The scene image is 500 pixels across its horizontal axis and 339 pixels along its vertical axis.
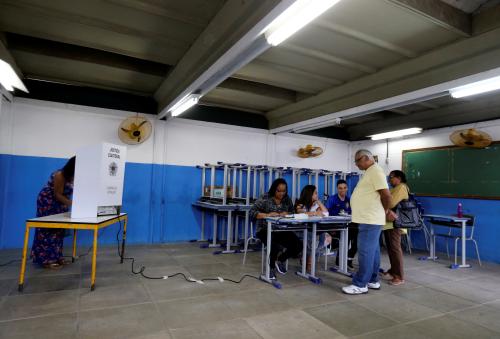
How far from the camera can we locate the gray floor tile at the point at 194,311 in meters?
2.52

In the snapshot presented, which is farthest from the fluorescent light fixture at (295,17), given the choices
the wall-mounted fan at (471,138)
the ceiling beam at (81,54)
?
the wall-mounted fan at (471,138)

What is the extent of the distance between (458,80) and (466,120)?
2869mm

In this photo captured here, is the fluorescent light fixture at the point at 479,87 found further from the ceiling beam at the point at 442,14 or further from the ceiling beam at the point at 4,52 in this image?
the ceiling beam at the point at 4,52

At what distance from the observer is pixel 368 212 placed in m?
3.17

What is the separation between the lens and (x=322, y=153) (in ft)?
24.4

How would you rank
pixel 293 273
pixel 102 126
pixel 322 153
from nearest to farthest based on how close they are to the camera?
pixel 293 273 < pixel 102 126 < pixel 322 153

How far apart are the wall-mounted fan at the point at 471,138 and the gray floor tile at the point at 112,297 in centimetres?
553

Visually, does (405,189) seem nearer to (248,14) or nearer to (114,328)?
(248,14)

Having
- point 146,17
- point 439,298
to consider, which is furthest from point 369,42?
point 439,298

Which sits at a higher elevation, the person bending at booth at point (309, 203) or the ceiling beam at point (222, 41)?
the ceiling beam at point (222, 41)

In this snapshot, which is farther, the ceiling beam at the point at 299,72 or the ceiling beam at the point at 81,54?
the ceiling beam at the point at 299,72

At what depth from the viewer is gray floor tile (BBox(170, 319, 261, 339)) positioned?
7.49 ft

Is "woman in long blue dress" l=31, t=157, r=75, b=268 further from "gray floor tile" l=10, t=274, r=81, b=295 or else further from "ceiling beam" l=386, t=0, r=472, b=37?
"ceiling beam" l=386, t=0, r=472, b=37

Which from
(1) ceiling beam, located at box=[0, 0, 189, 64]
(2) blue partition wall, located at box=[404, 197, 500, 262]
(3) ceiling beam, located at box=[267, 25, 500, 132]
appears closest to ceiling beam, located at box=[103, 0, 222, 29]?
(1) ceiling beam, located at box=[0, 0, 189, 64]
